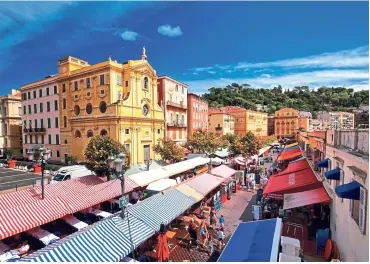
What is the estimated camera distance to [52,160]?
35.5 meters

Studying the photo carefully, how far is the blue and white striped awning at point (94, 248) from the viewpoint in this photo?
6.83 meters

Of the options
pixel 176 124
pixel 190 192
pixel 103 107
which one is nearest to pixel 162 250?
pixel 190 192

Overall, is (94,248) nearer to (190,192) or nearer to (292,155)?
(190,192)

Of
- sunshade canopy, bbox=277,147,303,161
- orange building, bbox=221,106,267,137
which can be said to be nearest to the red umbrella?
sunshade canopy, bbox=277,147,303,161

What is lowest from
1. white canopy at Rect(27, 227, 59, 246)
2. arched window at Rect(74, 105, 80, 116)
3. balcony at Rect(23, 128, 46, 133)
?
white canopy at Rect(27, 227, 59, 246)

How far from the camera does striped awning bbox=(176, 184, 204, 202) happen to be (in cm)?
1349

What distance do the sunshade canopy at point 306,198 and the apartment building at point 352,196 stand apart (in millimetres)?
700

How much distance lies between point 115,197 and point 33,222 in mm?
5536

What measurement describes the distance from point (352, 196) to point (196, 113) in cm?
4353

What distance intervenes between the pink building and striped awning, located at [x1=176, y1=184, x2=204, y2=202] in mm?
27142

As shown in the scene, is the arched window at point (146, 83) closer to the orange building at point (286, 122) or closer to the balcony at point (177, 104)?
the balcony at point (177, 104)

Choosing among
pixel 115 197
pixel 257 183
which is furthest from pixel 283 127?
pixel 115 197

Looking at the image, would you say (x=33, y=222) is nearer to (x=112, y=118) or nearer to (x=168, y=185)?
(x=168, y=185)

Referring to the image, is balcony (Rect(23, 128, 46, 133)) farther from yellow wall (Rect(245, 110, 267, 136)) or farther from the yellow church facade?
yellow wall (Rect(245, 110, 267, 136))
